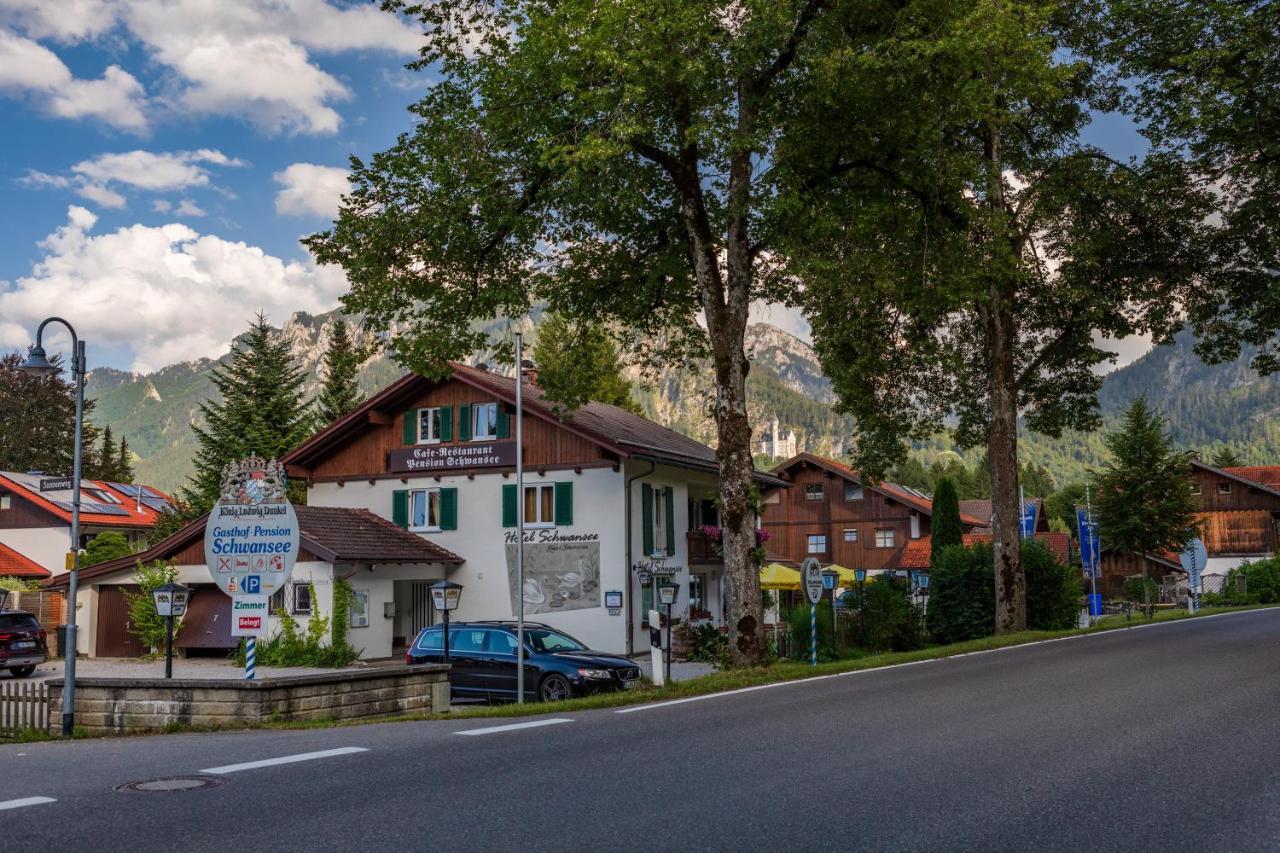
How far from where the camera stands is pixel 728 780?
8.38 metres

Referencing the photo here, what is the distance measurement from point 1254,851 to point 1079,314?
25213mm

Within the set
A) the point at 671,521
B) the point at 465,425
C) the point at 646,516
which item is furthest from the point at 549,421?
the point at 671,521

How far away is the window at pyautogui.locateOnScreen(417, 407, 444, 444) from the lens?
34.8m

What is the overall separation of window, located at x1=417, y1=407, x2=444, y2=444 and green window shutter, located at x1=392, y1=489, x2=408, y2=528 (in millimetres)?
1761

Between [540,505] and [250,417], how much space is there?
20.9 metres

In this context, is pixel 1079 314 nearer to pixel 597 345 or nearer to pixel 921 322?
pixel 921 322

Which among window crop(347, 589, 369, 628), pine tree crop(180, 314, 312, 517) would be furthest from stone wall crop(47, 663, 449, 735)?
pine tree crop(180, 314, 312, 517)

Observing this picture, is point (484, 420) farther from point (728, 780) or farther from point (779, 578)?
point (728, 780)

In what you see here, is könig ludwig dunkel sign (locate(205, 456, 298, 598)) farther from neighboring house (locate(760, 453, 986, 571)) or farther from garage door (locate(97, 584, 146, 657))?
neighboring house (locate(760, 453, 986, 571))

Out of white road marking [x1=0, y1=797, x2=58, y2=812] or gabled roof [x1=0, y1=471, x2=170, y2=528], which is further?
gabled roof [x1=0, y1=471, x2=170, y2=528]

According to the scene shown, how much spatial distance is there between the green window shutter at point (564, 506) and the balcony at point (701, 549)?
5.01 meters

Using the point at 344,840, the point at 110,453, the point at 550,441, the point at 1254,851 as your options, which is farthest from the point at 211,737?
the point at 110,453

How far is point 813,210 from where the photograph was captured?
20.6 meters

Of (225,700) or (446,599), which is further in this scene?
(446,599)
